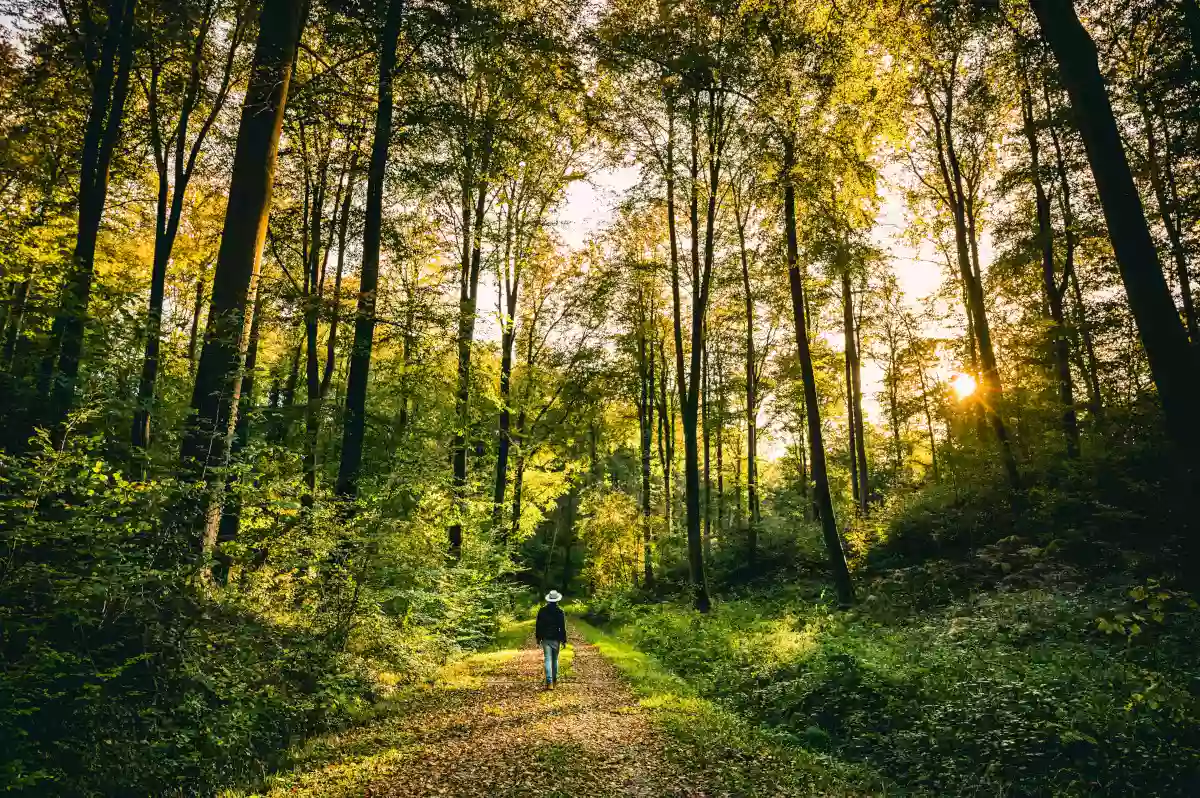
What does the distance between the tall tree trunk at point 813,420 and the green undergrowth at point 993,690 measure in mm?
2156

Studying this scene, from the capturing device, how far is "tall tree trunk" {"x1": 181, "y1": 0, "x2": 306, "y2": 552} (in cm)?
721

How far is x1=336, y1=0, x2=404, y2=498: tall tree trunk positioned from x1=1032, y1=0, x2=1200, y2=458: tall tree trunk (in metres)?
10.2

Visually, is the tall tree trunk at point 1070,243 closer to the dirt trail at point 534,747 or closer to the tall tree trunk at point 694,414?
the tall tree trunk at point 694,414

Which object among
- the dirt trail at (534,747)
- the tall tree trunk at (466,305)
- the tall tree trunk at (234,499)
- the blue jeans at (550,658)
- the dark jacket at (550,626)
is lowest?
the dirt trail at (534,747)

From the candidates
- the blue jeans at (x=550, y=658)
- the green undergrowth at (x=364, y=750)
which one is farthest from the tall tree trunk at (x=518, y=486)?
the green undergrowth at (x=364, y=750)

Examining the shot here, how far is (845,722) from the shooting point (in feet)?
25.0

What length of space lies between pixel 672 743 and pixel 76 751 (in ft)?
19.8

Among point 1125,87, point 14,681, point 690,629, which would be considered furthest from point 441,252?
point 1125,87

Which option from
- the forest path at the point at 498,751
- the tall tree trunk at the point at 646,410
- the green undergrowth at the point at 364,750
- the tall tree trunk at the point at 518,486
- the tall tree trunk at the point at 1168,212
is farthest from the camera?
the tall tree trunk at the point at 646,410

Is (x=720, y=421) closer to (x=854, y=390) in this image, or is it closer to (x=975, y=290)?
(x=854, y=390)

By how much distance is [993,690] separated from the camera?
270 inches

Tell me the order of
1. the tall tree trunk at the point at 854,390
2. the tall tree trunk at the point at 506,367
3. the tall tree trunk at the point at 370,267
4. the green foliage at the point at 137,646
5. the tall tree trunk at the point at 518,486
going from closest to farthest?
the green foliage at the point at 137,646, the tall tree trunk at the point at 370,267, the tall tree trunk at the point at 506,367, the tall tree trunk at the point at 854,390, the tall tree trunk at the point at 518,486

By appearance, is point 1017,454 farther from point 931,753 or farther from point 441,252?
point 441,252

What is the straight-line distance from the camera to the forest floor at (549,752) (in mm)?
5777
